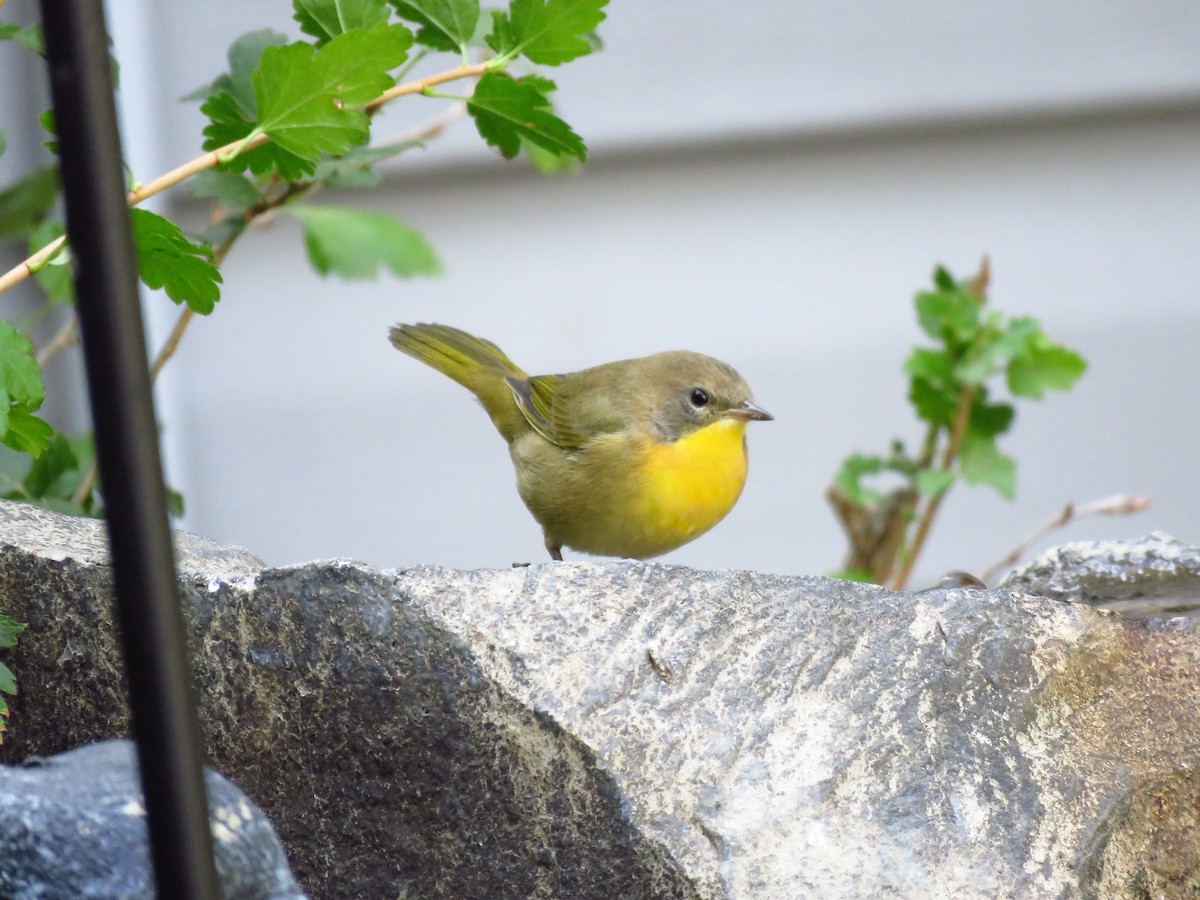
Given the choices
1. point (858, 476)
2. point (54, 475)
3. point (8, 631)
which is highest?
point (858, 476)

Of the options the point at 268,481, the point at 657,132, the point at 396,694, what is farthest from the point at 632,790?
the point at 268,481

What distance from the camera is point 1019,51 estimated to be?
4688mm

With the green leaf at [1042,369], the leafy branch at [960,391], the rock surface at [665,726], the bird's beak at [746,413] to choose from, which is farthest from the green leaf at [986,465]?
the rock surface at [665,726]

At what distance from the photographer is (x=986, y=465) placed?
10.8 ft

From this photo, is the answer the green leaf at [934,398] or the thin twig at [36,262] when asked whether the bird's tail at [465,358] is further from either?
the thin twig at [36,262]

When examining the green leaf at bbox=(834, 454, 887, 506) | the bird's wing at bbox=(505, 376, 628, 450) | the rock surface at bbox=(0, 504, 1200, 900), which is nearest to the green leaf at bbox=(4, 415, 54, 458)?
the rock surface at bbox=(0, 504, 1200, 900)

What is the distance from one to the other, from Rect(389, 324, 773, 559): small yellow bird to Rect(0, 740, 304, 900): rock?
1682 millimetres

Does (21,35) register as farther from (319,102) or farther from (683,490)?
(683,490)

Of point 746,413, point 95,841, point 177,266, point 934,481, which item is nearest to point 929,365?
point 934,481

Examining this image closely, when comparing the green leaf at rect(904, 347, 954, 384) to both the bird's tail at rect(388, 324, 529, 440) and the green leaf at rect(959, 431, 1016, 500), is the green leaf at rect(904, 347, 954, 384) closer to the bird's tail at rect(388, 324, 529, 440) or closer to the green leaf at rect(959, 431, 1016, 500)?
the green leaf at rect(959, 431, 1016, 500)

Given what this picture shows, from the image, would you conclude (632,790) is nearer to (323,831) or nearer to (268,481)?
(323,831)

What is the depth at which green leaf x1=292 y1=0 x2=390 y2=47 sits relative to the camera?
6.02 feet

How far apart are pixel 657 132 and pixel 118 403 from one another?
13.3 ft

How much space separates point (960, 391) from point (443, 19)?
6.34ft
